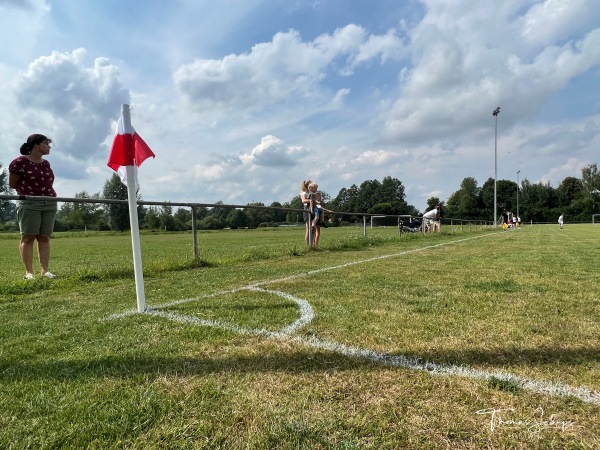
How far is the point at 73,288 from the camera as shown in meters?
5.37

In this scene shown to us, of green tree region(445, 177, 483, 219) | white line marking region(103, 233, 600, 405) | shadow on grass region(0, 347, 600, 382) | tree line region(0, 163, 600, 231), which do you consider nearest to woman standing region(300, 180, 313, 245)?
tree line region(0, 163, 600, 231)

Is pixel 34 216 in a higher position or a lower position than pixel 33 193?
lower

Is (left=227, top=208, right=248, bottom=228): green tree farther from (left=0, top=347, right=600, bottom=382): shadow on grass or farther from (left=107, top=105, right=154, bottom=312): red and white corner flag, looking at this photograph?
(left=0, top=347, right=600, bottom=382): shadow on grass

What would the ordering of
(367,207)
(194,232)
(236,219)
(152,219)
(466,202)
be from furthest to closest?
(367,207)
(466,202)
(236,219)
(152,219)
(194,232)

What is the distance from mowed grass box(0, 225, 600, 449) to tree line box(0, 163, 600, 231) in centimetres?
222

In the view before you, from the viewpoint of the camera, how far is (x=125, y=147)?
3.86m

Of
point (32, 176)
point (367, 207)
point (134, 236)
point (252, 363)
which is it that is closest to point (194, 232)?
point (32, 176)

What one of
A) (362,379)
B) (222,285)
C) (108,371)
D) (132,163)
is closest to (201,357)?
(108,371)

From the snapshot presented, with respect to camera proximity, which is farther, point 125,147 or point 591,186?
point 591,186

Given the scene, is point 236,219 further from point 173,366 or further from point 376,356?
point 376,356

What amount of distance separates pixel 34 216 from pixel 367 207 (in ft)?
432

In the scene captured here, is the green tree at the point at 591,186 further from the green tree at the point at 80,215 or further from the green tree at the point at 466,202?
the green tree at the point at 80,215

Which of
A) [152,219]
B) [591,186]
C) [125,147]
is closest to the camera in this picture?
[125,147]

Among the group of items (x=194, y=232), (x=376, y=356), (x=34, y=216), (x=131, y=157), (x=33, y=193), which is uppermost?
(x=131, y=157)
